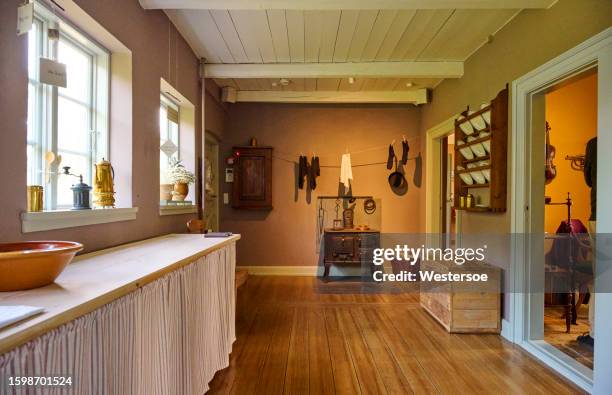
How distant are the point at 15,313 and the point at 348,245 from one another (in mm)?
4052

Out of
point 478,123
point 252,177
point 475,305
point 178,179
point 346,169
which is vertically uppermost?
point 478,123

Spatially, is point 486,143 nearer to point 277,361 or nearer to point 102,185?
point 277,361

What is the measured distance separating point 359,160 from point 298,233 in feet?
4.59

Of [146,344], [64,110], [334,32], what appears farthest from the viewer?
[334,32]

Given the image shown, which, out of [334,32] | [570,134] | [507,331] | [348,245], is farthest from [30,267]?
[570,134]

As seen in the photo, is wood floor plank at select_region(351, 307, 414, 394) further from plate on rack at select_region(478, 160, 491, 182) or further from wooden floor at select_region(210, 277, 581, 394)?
plate on rack at select_region(478, 160, 491, 182)

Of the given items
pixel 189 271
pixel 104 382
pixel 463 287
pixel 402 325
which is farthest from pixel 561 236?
pixel 104 382

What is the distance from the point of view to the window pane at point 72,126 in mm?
1700

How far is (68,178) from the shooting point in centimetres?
174

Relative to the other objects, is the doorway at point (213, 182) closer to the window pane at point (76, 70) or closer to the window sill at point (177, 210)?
the window sill at point (177, 210)

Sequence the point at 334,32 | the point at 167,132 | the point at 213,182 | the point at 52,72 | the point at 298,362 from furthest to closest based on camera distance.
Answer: the point at 213,182 < the point at 167,132 < the point at 334,32 < the point at 298,362 < the point at 52,72

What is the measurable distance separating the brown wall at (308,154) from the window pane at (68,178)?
3.09 meters

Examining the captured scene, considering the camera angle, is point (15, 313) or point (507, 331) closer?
point (15, 313)

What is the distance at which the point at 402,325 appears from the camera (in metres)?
3.05
